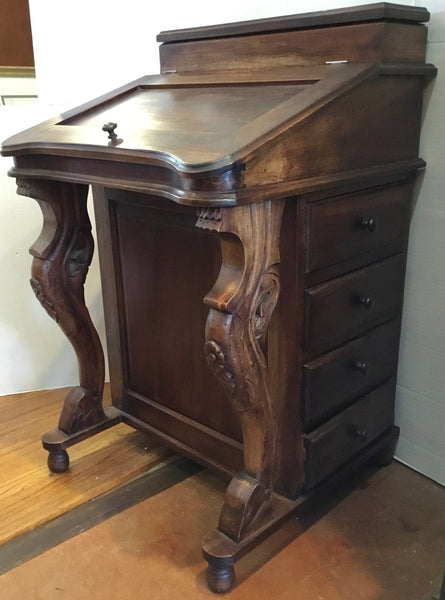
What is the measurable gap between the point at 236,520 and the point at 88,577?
1.14ft

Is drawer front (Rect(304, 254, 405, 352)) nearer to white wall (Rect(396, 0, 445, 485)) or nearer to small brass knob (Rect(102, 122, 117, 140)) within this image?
white wall (Rect(396, 0, 445, 485))

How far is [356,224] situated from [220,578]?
0.78 m

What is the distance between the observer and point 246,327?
114 centimetres

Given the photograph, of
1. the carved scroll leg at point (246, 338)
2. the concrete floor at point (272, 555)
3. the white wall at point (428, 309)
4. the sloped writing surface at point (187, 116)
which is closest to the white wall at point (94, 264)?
the white wall at point (428, 309)

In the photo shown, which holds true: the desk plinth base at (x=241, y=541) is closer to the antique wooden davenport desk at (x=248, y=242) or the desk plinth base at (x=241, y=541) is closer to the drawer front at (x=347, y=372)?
the antique wooden davenport desk at (x=248, y=242)

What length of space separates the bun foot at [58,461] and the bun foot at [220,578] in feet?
1.90

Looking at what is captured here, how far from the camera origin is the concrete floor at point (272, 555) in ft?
4.25

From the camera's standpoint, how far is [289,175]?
43.1 inches

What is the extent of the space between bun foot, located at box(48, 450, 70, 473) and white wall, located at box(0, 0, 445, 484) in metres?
0.51

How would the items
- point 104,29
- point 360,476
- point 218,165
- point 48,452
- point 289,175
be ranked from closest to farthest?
1. point 218,165
2. point 289,175
3. point 360,476
4. point 48,452
5. point 104,29

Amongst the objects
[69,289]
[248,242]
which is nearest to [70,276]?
[69,289]

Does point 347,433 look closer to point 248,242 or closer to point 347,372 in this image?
point 347,372

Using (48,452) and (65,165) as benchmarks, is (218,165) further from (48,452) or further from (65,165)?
(48,452)

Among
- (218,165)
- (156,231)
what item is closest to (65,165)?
(156,231)
